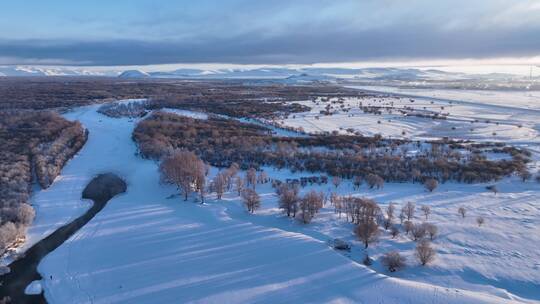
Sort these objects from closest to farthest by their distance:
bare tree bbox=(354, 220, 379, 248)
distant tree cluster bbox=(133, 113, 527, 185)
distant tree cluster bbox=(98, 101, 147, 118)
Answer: bare tree bbox=(354, 220, 379, 248) → distant tree cluster bbox=(133, 113, 527, 185) → distant tree cluster bbox=(98, 101, 147, 118)

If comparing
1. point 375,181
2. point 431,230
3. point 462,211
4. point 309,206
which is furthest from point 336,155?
point 431,230

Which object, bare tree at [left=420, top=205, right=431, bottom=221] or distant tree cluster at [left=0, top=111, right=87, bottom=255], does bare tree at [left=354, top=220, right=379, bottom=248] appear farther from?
distant tree cluster at [left=0, top=111, right=87, bottom=255]

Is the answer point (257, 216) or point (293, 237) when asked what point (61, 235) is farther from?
point (293, 237)

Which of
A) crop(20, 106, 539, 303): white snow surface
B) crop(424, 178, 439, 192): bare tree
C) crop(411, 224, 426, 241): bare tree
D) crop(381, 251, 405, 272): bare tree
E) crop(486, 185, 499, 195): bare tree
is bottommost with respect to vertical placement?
crop(20, 106, 539, 303): white snow surface

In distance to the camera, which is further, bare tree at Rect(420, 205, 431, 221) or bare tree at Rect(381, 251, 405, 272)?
bare tree at Rect(420, 205, 431, 221)

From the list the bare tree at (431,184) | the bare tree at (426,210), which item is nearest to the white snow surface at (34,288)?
the bare tree at (426,210)

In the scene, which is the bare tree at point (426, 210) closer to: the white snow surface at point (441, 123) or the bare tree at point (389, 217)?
the bare tree at point (389, 217)

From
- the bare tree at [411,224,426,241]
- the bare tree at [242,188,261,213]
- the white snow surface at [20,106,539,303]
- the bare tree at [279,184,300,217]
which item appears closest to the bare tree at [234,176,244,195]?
the white snow surface at [20,106,539,303]

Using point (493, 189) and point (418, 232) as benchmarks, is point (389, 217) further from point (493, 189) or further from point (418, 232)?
point (493, 189)

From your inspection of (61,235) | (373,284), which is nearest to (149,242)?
(61,235)
